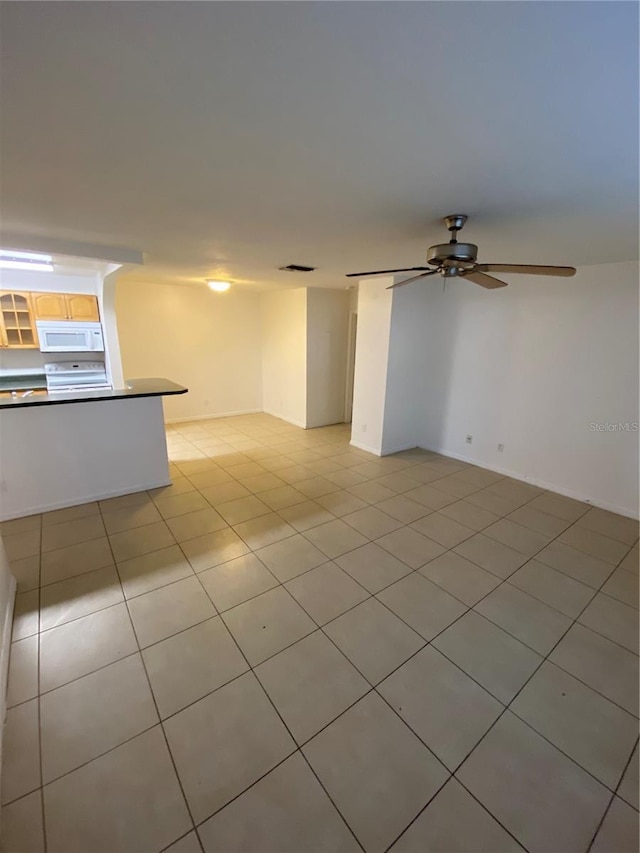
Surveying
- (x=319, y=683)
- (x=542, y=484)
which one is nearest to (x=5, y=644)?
(x=319, y=683)

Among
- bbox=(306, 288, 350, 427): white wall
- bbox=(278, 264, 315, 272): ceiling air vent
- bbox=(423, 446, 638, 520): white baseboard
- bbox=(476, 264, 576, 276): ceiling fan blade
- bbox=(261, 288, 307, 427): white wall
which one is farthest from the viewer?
bbox=(261, 288, 307, 427): white wall

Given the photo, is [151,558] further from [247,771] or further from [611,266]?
[611,266]

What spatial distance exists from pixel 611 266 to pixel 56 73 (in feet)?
13.2

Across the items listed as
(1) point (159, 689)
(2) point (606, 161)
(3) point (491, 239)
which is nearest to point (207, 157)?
(2) point (606, 161)

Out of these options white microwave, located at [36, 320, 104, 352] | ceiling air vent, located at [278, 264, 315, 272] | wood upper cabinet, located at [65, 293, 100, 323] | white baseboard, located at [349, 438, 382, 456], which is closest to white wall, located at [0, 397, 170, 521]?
ceiling air vent, located at [278, 264, 315, 272]

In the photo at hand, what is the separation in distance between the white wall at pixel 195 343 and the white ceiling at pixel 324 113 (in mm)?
3373

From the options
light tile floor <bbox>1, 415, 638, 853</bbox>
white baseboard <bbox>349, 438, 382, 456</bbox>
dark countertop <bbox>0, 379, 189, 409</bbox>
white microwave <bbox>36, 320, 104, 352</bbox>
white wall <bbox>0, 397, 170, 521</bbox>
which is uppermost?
white microwave <bbox>36, 320, 104, 352</bbox>

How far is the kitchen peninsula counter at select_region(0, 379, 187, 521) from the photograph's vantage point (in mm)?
2908

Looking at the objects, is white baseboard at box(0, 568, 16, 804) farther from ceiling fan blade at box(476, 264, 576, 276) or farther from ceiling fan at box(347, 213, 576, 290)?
ceiling fan blade at box(476, 264, 576, 276)

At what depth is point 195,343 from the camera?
5.92 m

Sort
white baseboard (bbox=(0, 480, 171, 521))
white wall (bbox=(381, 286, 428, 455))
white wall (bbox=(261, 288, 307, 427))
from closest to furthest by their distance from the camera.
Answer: white baseboard (bbox=(0, 480, 171, 521)) → white wall (bbox=(381, 286, 428, 455)) → white wall (bbox=(261, 288, 307, 427))

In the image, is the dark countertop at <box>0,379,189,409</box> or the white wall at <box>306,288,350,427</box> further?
the white wall at <box>306,288,350,427</box>

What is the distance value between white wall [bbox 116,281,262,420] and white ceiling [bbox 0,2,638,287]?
11.1 ft

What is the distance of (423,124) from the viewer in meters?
1.09
